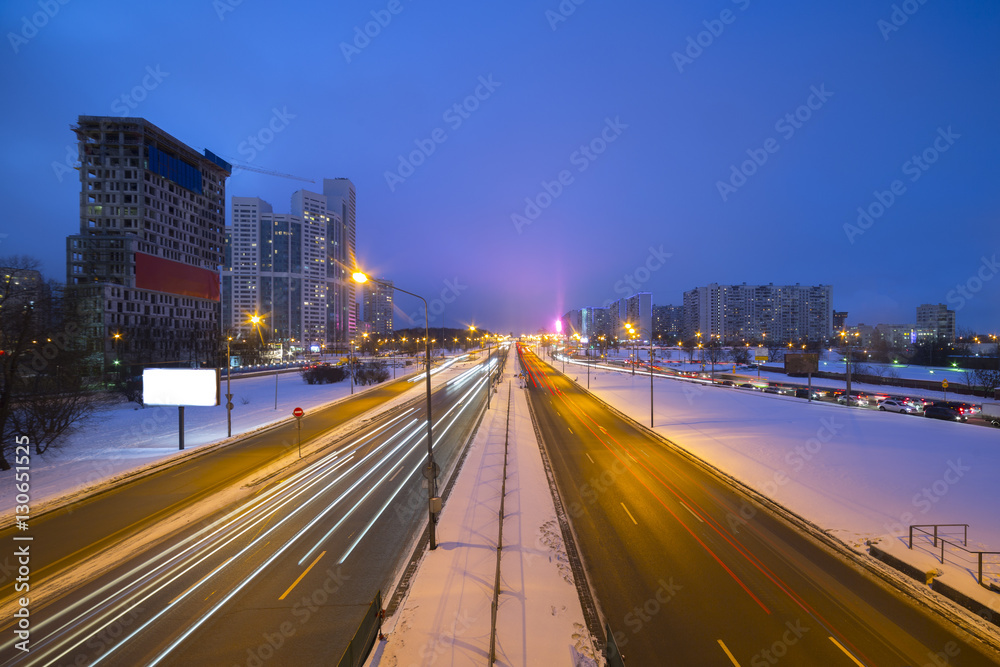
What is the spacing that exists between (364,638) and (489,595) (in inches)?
129

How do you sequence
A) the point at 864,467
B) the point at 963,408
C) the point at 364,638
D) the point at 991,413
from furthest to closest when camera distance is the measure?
the point at 963,408
the point at 991,413
the point at 864,467
the point at 364,638

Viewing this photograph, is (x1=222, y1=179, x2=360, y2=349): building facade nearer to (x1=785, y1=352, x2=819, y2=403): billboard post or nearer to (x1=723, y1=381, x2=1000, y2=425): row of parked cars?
(x1=785, y1=352, x2=819, y2=403): billboard post

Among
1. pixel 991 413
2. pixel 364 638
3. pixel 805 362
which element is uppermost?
pixel 805 362

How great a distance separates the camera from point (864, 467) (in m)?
18.7

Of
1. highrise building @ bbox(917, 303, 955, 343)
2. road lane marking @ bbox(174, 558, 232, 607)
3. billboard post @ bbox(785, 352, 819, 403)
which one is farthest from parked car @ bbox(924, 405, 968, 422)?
highrise building @ bbox(917, 303, 955, 343)

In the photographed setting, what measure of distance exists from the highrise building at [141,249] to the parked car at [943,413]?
8864 centimetres

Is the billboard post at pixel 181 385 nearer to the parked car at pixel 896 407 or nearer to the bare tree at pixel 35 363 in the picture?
the bare tree at pixel 35 363

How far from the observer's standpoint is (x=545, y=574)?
34.6 ft

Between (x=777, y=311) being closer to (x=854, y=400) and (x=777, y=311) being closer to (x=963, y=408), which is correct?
(x=854, y=400)

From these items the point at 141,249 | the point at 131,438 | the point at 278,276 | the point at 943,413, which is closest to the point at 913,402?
the point at 943,413

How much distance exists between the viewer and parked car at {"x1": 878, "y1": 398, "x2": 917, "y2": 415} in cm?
3447

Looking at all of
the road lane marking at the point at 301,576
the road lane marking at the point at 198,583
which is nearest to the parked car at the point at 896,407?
the road lane marking at the point at 301,576

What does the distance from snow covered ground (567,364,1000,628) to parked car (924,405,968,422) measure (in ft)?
14.8

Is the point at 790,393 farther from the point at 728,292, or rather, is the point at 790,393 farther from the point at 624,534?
the point at 728,292
